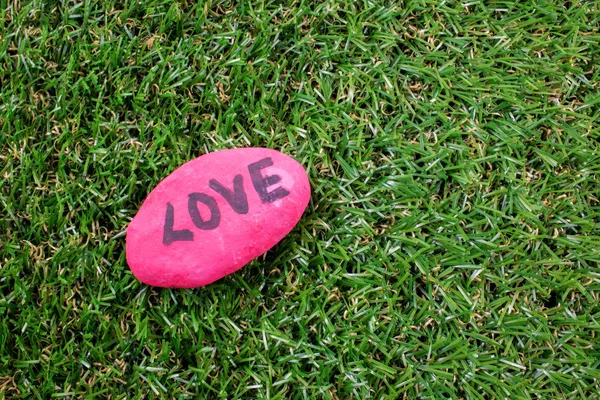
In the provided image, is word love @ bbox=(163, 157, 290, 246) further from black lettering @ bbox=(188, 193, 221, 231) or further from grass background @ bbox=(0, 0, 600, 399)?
grass background @ bbox=(0, 0, 600, 399)

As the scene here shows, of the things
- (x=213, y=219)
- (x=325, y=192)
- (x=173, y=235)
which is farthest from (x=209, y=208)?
(x=325, y=192)

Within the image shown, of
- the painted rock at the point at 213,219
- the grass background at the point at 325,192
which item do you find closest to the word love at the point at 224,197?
the painted rock at the point at 213,219

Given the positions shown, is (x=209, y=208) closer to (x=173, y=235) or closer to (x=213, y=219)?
(x=213, y=219)

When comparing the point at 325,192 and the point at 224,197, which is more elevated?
the point at 224,197

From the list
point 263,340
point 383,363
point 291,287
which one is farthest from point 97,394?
point 383,363

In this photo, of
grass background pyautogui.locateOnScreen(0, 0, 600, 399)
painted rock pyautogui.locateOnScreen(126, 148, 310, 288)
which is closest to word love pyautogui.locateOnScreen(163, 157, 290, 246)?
painted rock pyautogui.locateOnScreen(126, 148, 310, 288)

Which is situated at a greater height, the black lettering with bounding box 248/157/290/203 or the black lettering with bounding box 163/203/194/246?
the black lettering with bounding box 248/157/290/203
